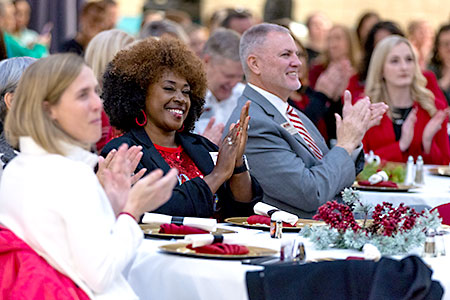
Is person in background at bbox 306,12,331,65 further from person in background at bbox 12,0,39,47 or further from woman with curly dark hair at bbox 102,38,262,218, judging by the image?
woman with curly dark hair at bbox 102,38,262,218

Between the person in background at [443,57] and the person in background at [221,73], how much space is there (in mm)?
2982

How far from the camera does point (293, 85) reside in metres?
4.48

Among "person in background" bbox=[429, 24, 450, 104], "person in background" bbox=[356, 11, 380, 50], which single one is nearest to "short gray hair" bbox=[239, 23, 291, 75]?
"person in background" bbox=[429, 24, 450, 104]

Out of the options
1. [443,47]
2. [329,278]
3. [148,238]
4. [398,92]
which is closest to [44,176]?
[148,238]

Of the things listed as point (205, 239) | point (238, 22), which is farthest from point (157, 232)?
point (238, 22)

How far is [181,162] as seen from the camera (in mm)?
3875

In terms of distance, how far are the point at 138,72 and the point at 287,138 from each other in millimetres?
867

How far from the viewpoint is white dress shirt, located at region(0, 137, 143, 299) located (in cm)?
234

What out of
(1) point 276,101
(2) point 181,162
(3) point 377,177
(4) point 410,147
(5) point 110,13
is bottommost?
(4) point 410,147

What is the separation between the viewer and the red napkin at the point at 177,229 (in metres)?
3.05

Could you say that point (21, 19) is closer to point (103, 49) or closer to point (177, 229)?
point (103, 49)

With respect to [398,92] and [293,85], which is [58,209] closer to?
[293,85]

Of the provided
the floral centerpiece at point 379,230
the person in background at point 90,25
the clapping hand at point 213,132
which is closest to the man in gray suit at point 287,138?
the clapping hand at point 213,132

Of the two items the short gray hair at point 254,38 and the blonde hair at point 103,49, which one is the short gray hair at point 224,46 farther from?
the short gray hair at point 254,38
